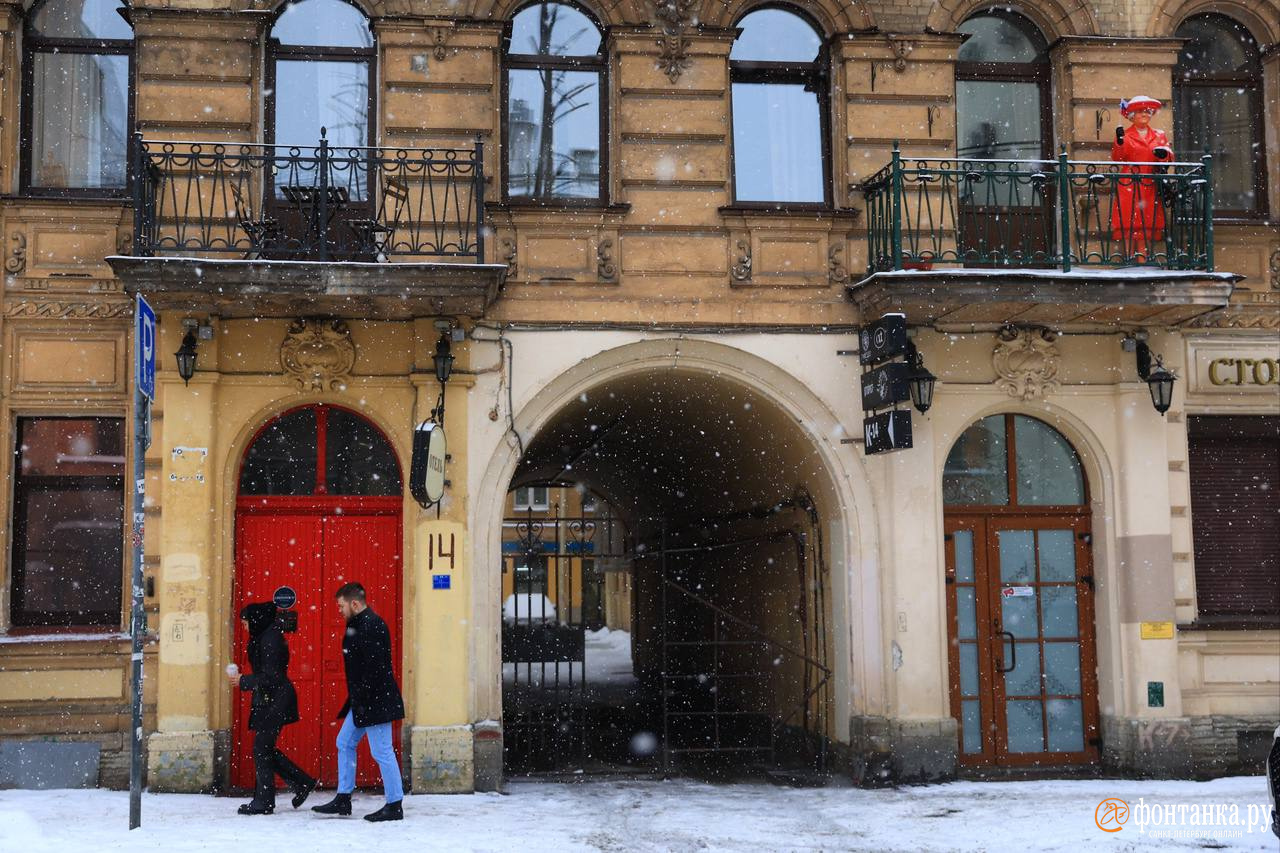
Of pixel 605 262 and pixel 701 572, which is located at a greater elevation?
pixel 605 262

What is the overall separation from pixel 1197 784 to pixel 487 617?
6640 mm

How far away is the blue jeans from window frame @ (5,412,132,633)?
2900mm

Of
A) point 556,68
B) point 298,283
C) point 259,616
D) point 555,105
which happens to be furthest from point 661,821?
point 556,68

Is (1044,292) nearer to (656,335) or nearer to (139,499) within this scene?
(656,335)

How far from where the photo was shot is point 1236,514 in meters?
13.1

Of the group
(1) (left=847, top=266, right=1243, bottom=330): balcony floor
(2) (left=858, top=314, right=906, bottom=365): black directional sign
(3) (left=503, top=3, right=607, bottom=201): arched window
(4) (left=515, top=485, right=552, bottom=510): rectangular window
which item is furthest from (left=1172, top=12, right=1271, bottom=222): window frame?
(4) (left=515, top=485, right=552, bottom=510): rectangular window

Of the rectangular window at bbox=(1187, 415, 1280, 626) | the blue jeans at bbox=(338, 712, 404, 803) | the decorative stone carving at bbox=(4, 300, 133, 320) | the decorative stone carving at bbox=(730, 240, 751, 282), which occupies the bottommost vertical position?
the blue jeans at bbox=(338, 712, 404, 803)

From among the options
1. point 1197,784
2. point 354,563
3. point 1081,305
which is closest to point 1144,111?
point 1081,305

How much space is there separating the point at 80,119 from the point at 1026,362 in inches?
367

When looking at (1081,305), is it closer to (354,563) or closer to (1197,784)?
(1197,784)

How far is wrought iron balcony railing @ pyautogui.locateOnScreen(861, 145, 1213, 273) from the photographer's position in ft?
39.6

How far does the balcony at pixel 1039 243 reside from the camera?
463 inches

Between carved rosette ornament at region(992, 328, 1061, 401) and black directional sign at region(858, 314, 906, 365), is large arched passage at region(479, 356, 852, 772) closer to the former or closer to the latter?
black directional sign at region(858, 314, 906, 365)

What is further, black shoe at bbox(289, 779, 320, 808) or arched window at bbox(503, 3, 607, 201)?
arched window at bbox(503, 3, 607, 201)
